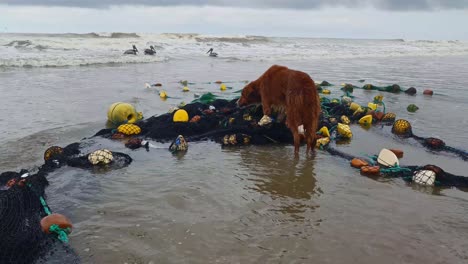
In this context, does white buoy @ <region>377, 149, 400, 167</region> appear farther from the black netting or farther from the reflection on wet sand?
the black netting

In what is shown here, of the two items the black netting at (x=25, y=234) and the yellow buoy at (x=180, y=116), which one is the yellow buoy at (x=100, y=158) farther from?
the yellow buoy at (x=180, y=116)

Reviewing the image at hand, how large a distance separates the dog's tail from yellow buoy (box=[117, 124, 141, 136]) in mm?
3247

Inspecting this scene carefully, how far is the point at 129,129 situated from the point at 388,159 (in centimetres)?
481

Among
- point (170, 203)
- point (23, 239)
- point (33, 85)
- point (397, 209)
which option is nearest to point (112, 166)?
point (170, 203)

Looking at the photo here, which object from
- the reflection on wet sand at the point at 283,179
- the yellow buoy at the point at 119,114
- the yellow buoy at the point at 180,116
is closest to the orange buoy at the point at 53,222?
the reflection on wet sand at the point at 283,179

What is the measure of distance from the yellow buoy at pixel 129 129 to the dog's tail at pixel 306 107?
325cm

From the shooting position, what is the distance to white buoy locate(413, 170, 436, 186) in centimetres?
536

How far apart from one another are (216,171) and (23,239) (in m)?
2.93

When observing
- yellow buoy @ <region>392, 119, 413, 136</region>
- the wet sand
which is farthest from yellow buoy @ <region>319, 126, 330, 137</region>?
yellow buoy @ <region>392, 119, 413, 136</region>

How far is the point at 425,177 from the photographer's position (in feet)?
17.7

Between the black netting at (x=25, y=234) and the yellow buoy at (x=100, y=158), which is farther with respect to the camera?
the yellow buoy at (x=100, y=158)

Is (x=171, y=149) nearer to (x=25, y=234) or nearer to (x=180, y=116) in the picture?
(x=180, y=116)

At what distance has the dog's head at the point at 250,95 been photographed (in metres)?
8.41

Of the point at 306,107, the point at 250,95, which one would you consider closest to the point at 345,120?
the point at 250,95
